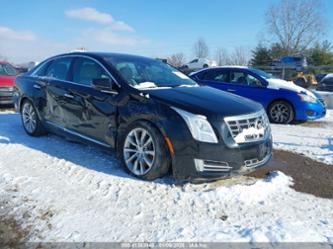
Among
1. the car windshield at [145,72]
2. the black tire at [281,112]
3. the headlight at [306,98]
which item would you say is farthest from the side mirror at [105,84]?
the headlight at [306,98]

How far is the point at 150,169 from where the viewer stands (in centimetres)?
411

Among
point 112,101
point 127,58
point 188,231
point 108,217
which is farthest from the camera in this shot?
point 127,58

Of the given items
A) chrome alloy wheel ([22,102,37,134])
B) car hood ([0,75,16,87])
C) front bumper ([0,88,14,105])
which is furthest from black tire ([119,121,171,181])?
car hood ([0,75,16,87])

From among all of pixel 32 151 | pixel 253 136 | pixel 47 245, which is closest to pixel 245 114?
pixel 253 136

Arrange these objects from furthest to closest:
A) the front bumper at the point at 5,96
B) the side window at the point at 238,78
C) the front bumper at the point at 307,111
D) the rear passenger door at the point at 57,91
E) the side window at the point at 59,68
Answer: the front bumper at the point at 5,96
the side window at the point at 238,78
the front bumper at the point at 307,111
the side window at the point at 59,68
the rear passenger door at the point at 57,91

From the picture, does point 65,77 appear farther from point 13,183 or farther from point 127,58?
point 13,183

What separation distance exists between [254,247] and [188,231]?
1.94 ft

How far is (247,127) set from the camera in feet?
13.2

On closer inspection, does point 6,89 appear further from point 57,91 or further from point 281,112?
point 281,112

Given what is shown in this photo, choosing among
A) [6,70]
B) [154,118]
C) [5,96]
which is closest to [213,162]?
[154,118]

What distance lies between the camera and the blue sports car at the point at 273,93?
29.5 feet

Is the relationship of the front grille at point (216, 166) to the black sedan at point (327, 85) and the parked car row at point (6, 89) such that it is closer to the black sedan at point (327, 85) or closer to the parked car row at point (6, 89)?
the parked car row at point (6, 89)

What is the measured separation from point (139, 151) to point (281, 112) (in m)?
6.04

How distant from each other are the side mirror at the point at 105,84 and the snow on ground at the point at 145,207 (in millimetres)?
1039
